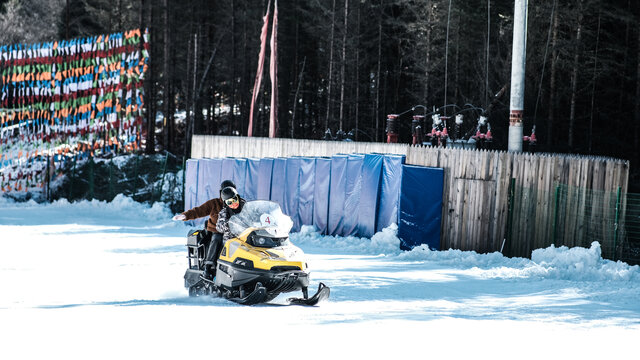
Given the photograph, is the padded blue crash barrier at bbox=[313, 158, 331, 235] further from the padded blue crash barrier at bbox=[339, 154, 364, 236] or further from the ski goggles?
the ski goggles

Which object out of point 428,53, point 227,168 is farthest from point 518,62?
point 428,53

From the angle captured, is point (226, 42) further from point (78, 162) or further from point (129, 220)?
point (129, 220)

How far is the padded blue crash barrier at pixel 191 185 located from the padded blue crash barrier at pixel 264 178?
4398 mm

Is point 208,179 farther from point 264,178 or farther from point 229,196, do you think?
point 229,196

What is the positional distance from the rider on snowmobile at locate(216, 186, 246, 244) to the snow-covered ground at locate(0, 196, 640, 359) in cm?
100

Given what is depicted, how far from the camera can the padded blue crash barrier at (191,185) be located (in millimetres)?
28414

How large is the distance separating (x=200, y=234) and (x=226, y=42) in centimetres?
4548

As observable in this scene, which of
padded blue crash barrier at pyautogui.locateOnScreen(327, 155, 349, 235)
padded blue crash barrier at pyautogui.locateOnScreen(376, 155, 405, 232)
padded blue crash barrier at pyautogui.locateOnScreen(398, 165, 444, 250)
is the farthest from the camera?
padded blue crash barrier at pyautogui.locateOnScreen(327, 155, 349, 235)

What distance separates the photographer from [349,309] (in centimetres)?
1072

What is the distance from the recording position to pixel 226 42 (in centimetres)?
5575

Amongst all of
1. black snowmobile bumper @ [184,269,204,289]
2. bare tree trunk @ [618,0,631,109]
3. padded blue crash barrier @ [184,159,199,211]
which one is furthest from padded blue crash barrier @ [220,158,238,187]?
bare tree trunk @ [618,0,631,109]

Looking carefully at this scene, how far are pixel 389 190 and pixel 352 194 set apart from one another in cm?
172

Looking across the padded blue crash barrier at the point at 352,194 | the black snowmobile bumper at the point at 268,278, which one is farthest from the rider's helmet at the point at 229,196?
the padded blue crash barrier at the point at 352,194

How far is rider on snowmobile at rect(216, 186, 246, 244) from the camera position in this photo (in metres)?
10.9
